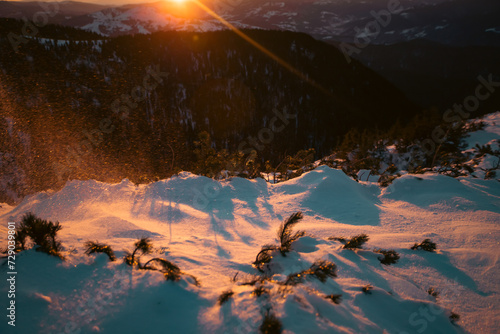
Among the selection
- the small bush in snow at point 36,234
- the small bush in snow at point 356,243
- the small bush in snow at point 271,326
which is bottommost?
the small bush in snow at point 356,243

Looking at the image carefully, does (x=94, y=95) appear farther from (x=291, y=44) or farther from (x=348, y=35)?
(x=348, y=35)

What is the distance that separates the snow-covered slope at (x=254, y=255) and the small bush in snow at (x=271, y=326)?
0.07 metres

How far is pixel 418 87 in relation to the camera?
10331cm

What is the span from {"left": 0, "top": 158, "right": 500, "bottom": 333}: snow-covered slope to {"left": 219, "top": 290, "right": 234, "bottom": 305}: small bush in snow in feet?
0.12

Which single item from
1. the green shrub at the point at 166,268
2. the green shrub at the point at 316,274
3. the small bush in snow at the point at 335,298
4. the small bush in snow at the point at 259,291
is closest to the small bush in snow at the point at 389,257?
the green shrub at the point at 316,274

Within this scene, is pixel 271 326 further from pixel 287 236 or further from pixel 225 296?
pixel 287 236

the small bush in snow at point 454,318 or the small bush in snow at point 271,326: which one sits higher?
the small bush in snow at point 271,326

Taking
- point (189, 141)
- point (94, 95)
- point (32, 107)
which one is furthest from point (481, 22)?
point (32, 107)

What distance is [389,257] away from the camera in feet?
8.04

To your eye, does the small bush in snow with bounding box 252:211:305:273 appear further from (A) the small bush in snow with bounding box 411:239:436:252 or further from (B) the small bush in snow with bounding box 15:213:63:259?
(B) the small bush in snow with bounding box 15:213:63:259

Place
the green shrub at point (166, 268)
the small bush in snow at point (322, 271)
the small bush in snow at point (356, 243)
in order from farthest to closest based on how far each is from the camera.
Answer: the small bush in snow at point (356, 243)
the small bush in snow at point (322, 271)
the green shrub at point (166, 268)

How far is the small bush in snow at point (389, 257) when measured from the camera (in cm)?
243

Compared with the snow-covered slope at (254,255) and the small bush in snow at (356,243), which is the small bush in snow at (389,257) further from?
the small bush in snow at (356,243)

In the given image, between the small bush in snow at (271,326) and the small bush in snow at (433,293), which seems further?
the small bush in snow at (433,293)
